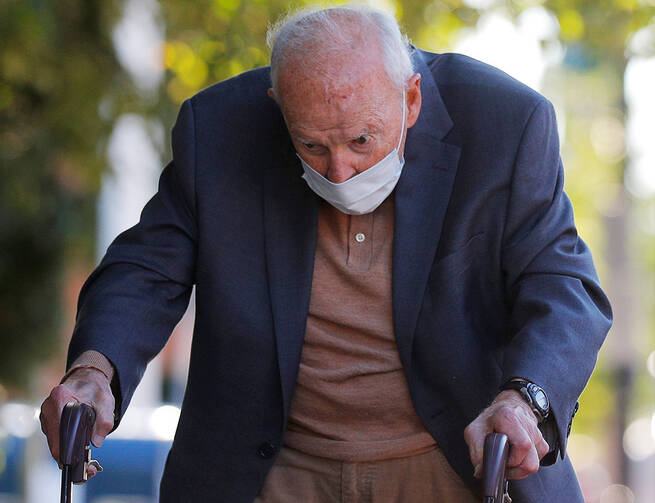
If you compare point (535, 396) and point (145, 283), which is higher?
point (145, 283)

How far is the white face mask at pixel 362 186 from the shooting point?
3053 mm

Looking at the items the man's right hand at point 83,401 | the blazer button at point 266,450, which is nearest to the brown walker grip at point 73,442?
the man's right hand at point 83,401

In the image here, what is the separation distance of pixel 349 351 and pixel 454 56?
893mm

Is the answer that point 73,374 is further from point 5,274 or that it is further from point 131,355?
point 5,274

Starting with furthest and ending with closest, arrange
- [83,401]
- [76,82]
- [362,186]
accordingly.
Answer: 1. [76,82]
2. [362,186]
3. [83,401]

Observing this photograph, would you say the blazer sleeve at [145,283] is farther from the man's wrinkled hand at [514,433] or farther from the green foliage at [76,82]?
the green foliage at [76,82]

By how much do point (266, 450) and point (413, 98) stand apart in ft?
3.21

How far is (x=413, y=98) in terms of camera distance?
125 inches

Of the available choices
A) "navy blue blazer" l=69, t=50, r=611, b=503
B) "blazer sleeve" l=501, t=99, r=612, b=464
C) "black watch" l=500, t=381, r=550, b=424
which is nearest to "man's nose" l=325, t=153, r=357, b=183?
"navy blue blazer" l=69, t=50, r=611, b=503

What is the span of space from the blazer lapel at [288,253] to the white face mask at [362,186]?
0.41 ft

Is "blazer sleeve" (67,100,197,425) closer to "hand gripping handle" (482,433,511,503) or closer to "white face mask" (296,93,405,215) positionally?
"white face mask" (296,93,405,215)

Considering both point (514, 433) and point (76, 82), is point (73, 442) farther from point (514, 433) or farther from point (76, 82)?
point (76, 82)

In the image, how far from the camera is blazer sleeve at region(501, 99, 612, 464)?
2.80 m

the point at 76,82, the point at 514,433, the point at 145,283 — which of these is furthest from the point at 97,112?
the point at 514,433
